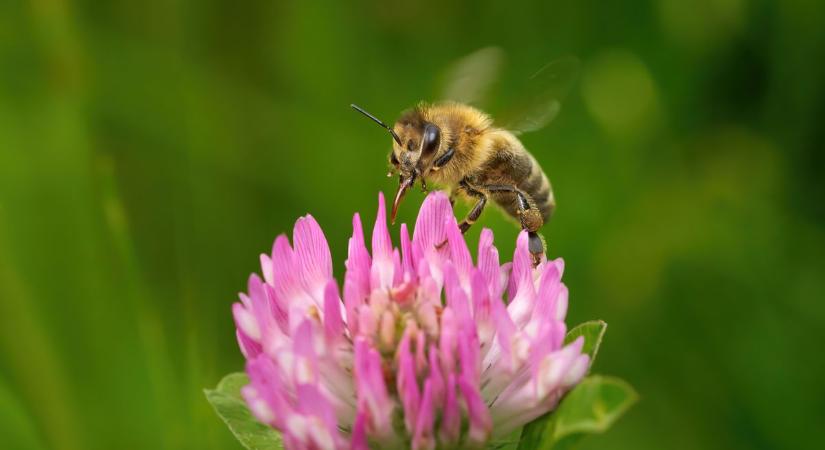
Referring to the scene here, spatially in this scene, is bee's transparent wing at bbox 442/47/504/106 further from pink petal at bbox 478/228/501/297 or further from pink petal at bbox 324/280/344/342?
pink petal at bbox 324/280/344/342

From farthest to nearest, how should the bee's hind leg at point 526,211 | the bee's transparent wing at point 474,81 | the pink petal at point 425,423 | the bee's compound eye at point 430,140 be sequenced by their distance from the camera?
the bee's transparent wing at point 474,81
the bee's hind leg at point 526,211
the bee's compound eye at point 430,140
the pink petal at point 425,423

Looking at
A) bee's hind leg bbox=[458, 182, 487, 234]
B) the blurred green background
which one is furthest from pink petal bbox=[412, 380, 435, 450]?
the blurred green background

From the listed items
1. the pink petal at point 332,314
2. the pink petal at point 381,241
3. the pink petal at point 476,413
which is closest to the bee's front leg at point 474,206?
the pink petal at point 381,241

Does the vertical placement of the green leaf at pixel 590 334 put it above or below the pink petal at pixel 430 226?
below

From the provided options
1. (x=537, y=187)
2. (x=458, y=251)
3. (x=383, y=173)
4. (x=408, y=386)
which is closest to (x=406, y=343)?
(x=408, y=386)

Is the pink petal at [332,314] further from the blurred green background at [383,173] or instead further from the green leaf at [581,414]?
the blurred green background at [383,173]

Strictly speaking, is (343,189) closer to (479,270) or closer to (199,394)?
(199,394)
